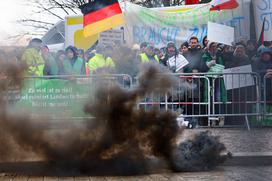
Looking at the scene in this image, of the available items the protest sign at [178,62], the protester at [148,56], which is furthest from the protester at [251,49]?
the protester at [148,56]

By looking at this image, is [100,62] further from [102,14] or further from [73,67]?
[102,14]

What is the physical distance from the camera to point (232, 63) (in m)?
11.2

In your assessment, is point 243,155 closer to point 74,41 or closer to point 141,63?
point 141,63

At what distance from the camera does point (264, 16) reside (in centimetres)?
1170

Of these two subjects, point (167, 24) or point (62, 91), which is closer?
point (62, 91)

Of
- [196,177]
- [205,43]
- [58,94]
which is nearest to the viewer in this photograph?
[196,177]

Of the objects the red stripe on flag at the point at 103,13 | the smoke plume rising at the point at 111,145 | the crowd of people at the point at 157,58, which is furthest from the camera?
the crowd of people at the point at 157,58

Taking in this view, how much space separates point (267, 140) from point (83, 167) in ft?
12.3

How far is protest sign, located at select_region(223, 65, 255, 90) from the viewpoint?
11117 millimetres

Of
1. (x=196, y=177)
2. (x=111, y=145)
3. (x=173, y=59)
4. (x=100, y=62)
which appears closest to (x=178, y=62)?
(x=173, y=59)

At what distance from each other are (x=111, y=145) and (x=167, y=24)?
A: 642 centimetres

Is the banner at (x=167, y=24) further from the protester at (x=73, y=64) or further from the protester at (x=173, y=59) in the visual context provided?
the protester at (x=73, y=64)

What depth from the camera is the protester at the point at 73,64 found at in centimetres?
1001

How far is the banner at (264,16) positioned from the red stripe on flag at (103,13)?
393 centimetres
